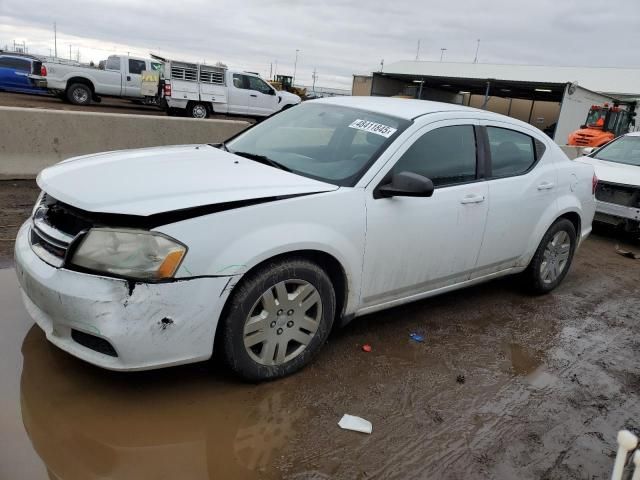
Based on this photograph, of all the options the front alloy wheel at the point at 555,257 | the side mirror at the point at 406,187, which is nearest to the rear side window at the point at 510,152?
the front alloy wheel at the point at 555,257

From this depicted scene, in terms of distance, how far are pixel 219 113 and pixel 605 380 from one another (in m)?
17.0

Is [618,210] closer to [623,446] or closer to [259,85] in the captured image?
[623,446]

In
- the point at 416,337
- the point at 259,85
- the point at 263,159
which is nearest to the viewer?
the point at 263,159

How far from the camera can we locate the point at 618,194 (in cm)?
726

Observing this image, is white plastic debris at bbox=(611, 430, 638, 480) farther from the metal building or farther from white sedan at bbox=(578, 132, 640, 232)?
the metal building

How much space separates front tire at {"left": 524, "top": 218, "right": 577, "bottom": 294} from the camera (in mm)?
4734

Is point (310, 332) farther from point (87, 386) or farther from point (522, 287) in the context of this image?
point (522, 287)

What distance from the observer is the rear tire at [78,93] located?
18692 mm

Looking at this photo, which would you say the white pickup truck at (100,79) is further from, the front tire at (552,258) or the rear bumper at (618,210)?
the front tire at (552,258)

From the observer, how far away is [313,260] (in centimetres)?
307

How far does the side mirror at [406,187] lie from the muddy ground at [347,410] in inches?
44.7

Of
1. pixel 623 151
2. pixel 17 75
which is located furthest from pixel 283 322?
pixel 17 75

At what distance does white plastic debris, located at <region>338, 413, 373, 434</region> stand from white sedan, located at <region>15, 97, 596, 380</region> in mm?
471

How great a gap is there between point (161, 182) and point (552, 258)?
147 inches
